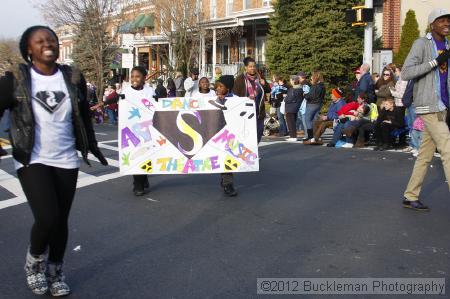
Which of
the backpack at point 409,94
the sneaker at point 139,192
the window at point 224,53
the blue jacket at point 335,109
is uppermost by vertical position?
the window at point 224,53

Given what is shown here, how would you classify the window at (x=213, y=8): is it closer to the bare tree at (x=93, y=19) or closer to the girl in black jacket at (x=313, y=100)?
the bare tree at (x=93, y=19)

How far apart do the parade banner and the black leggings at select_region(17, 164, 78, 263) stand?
358 cm

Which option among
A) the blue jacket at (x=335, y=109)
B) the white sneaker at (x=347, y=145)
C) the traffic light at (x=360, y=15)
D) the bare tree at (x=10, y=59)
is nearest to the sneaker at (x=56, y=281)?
the bare tree at (x=10, y=59)

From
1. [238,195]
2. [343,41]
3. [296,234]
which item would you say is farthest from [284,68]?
[296,234]

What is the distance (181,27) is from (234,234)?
2538 centimetres

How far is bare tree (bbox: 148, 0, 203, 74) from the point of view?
96.7 ft

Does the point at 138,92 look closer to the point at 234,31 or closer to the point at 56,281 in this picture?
the point at 56,281

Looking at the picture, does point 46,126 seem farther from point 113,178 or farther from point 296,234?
point 113,178

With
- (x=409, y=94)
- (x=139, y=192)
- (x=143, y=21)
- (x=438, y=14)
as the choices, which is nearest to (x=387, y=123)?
(x=409, y=94)

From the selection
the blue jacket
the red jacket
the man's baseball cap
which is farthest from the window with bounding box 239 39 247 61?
the man's baseball cap

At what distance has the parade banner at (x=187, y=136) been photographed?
7.83 metres

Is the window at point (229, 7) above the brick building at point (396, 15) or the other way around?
above

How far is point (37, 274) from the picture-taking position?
13.7ft

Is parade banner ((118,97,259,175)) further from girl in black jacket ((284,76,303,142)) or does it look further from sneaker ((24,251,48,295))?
girl in black jacket ((284,76,303,142))
